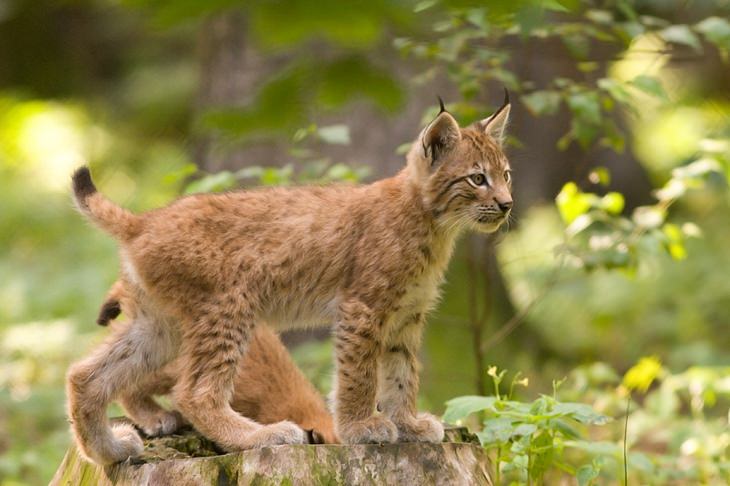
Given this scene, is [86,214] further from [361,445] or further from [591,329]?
[591,329]

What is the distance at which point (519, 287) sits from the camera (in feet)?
34.5

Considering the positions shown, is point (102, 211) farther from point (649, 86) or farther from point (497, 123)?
point (649, 86)

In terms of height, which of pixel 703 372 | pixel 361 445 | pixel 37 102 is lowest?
pixel 703 372

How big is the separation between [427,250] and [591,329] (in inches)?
248

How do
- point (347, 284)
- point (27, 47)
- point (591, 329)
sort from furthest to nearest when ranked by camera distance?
point (591, 329)
point (27, 47)
point (347, 284)

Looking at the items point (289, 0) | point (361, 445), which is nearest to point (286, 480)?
point (361, 445)

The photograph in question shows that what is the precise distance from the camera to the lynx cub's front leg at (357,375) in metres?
4.71

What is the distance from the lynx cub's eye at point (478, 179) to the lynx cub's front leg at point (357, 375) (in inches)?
32.8

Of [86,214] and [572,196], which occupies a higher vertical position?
[86,214]

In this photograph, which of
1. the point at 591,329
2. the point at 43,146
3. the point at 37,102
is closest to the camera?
the point at 37,102

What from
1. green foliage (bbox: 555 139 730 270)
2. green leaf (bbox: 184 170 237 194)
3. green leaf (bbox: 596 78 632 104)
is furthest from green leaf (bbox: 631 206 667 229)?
green leaf (bbox: 184 170 237 194)

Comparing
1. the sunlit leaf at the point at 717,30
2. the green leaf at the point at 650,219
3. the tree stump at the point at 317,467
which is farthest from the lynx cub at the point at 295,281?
the green leaf at the point at 650,219

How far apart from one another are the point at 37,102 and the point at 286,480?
534 centimetres

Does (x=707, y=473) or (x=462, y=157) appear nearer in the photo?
(x=462, y=157)
